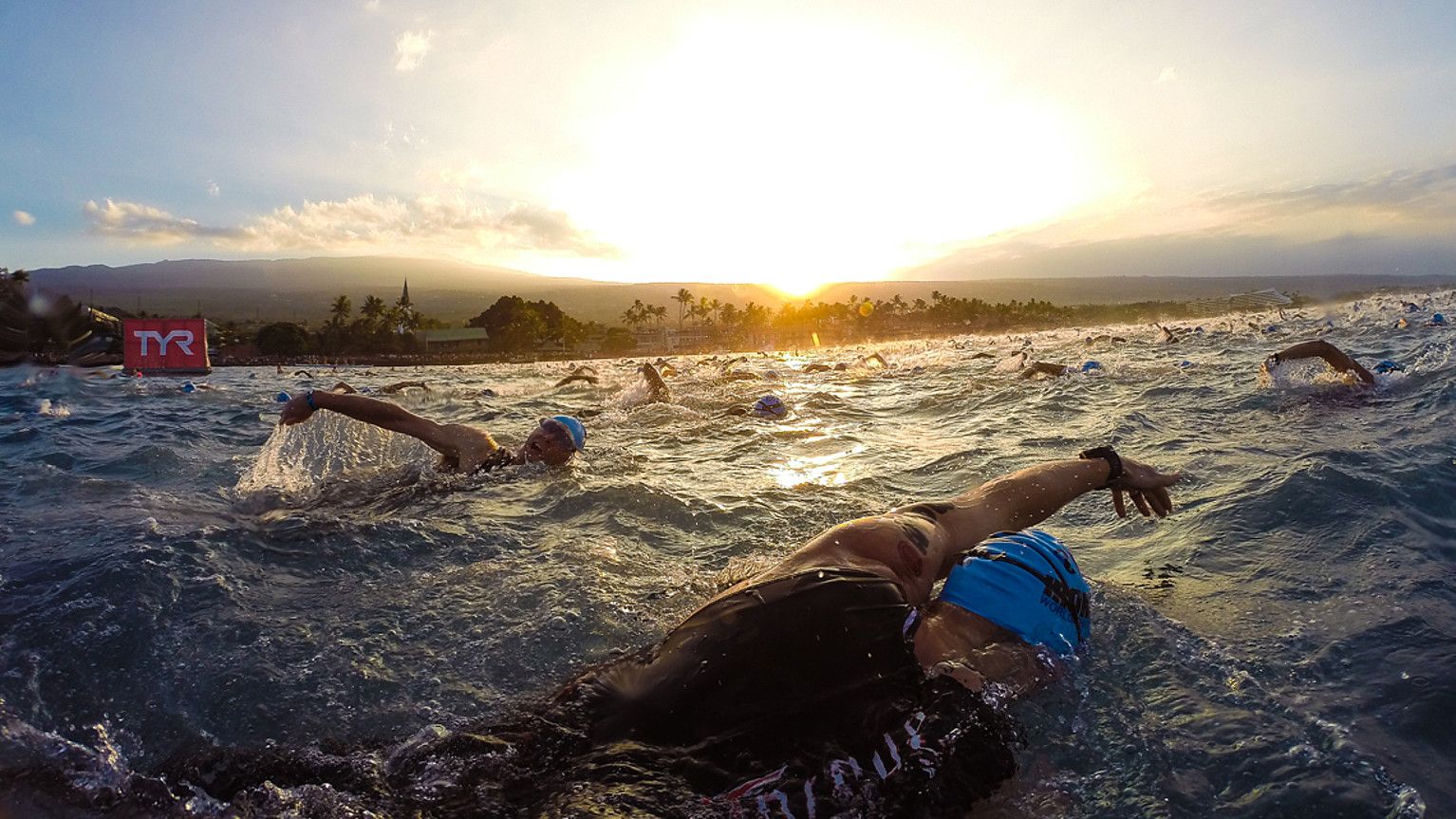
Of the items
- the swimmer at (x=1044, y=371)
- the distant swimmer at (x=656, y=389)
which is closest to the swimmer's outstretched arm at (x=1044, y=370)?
the swimmer at (x=1044, y=371)

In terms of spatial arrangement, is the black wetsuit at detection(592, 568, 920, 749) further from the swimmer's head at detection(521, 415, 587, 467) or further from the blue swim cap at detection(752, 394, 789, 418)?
the blue swim cap at detection(752, 394, 789, 418)

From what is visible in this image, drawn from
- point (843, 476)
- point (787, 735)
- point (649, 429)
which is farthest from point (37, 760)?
point (649, 429)

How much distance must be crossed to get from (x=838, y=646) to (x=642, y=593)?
2136 mm

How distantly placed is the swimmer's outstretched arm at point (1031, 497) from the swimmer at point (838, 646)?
0.33 meters

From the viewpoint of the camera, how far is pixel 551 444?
8430 mm

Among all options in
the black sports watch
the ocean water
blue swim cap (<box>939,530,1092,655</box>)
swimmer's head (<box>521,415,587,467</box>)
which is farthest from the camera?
swimmer's head (<box>521,415,587,467</box>)

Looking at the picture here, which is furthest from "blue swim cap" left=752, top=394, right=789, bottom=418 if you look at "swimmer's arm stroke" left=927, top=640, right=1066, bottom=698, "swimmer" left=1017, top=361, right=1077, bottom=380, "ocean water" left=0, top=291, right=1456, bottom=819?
"swimmer's arm stroke" left=927, top=640, right=1066, bottom=698

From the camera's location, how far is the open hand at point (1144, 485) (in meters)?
4.30

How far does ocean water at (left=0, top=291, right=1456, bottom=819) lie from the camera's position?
8.34ft

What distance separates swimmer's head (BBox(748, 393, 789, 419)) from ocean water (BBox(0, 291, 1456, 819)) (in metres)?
3.05

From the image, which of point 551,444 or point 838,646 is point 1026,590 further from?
point 551,444

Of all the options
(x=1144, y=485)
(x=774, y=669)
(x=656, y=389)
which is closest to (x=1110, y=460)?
(x=1144, y=485)

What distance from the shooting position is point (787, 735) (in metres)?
2.39

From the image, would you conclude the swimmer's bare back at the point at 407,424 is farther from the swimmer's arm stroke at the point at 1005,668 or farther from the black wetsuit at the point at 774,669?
the swimmer's arm stroke at the point at 1005,668
